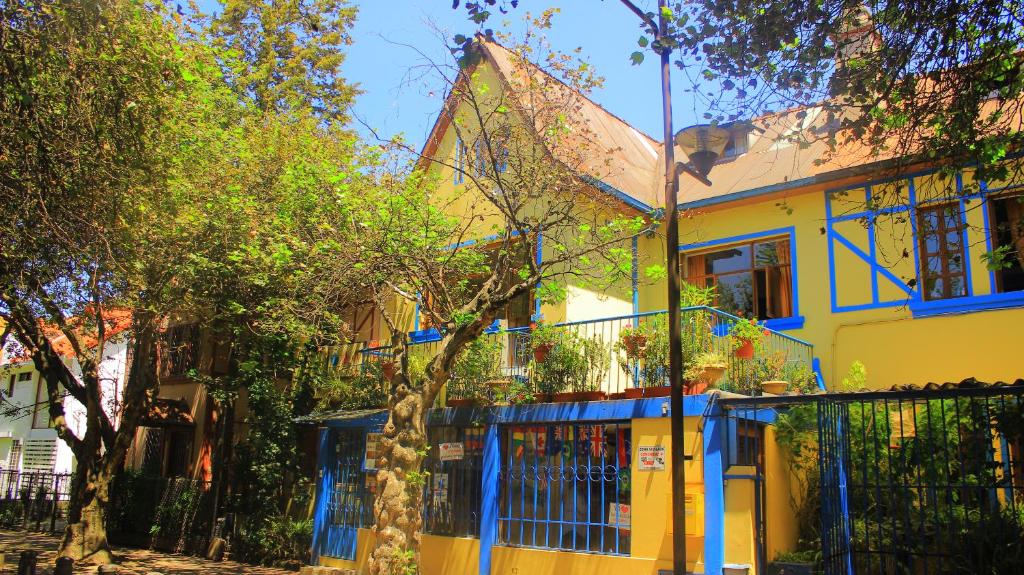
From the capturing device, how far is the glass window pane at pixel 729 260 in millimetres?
14281

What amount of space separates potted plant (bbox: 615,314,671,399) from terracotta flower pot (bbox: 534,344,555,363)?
3.95ft

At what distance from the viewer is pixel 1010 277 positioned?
11.5m

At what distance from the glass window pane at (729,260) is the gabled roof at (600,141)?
1470 mm

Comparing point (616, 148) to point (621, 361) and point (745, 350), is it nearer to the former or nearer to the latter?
point (621, 361)

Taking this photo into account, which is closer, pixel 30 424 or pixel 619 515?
pixel 619 515

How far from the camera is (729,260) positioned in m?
14.5

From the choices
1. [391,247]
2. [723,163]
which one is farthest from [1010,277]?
[391,247]

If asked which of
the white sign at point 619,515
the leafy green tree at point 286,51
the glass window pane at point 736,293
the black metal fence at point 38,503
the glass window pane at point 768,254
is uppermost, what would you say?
the leafy green tree at point 286,51

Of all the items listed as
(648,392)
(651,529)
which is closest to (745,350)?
(648,392)

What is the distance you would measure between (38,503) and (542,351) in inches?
668

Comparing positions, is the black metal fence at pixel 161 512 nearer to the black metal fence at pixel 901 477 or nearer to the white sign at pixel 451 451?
the white sign at pixel 451 451

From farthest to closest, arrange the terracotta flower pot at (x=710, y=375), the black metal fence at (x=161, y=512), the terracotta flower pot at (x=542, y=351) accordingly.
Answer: the black metal fence at (x=161, y=512)
the terracotta flower pot at (x=542, y=351)
the terracotta flower pot at (x=710, y=375)

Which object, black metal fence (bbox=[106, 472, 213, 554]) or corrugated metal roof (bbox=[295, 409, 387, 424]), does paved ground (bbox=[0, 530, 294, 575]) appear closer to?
black metal fence (bbox=[106, 472, 213, 554])

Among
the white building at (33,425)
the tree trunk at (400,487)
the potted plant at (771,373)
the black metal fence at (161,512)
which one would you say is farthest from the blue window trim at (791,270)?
the white building at (33,425)
